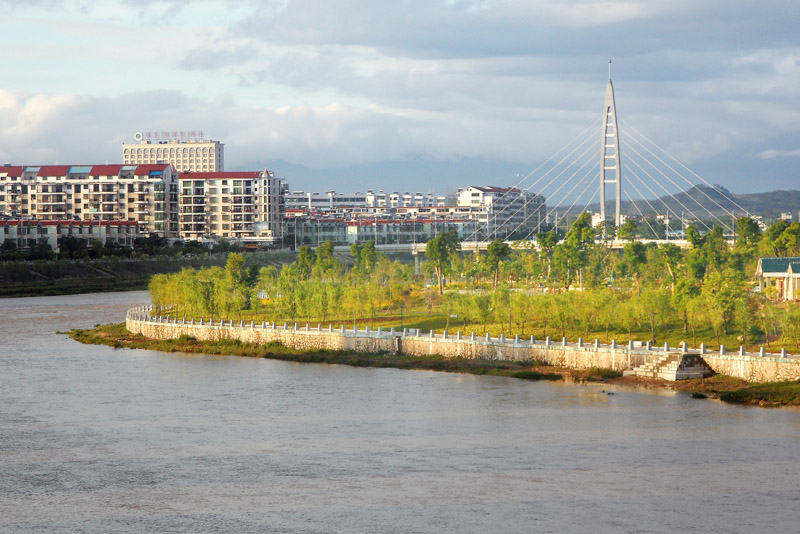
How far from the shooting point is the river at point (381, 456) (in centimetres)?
1602

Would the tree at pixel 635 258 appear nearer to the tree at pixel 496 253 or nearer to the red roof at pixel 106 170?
the tree at pixel 496 253

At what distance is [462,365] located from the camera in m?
29.2

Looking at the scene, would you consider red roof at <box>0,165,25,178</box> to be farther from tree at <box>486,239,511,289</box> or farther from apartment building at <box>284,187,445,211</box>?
tree at <box>486,239,511,289</box>

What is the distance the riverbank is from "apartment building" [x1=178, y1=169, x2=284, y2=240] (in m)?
54.0

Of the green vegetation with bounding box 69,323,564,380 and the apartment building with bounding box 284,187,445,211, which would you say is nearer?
the green vegetation with bounding box 69,323,564,380

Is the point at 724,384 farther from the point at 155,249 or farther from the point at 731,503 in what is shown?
the point at 155,249

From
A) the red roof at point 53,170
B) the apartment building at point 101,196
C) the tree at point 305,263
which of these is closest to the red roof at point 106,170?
the apartment building at point 101,196

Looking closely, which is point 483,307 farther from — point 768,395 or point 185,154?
point 185,154

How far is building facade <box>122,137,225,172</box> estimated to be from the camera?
15826cm

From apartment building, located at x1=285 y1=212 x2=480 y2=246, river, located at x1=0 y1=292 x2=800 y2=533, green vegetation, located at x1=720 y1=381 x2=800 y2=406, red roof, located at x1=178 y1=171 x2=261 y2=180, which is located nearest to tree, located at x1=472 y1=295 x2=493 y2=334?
river, located at x1=0 y1=292 x2=800 y2=533

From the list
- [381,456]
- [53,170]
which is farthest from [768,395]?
[53,170]

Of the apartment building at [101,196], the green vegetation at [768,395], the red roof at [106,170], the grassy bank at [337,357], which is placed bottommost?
the green vegetation at [768,395]

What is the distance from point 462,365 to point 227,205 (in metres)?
68.0

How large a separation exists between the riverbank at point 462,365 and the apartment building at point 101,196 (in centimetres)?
5510
